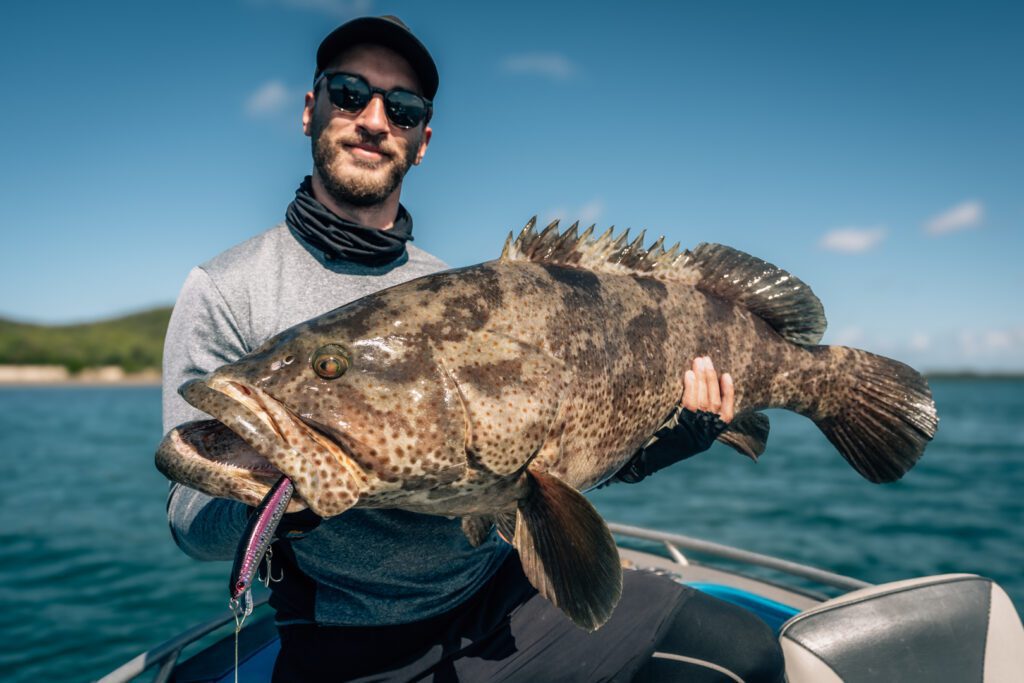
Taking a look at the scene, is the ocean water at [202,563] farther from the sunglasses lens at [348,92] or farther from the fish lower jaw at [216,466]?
the sunglasses lens at [348,92]

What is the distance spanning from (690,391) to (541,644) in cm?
137

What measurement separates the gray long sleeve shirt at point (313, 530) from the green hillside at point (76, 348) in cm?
10010

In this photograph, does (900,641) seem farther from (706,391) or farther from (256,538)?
(256,538)

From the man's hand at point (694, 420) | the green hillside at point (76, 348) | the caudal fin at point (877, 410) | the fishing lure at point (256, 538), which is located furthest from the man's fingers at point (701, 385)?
the green hillside at point (76, 348)

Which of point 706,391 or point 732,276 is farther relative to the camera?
point 732,276

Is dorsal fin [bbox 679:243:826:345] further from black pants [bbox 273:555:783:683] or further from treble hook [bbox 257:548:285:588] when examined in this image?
treble hook [bbox 257:548:285:588]

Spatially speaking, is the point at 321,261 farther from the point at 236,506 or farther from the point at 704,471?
the point at 704,471

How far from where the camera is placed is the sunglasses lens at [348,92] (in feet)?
10.7

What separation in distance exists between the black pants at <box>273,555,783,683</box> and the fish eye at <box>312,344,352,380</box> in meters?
1.23

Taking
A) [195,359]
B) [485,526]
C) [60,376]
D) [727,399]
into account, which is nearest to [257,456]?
[195,359]

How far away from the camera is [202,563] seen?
12797 mm

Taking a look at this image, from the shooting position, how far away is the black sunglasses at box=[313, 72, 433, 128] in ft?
10.7

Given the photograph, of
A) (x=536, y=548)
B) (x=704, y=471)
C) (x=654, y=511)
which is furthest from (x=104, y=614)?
(x=704, y=471)

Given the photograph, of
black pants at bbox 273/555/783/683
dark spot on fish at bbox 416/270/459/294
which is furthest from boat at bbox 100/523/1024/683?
dark spot on fish at bbox 416/270/459/294
